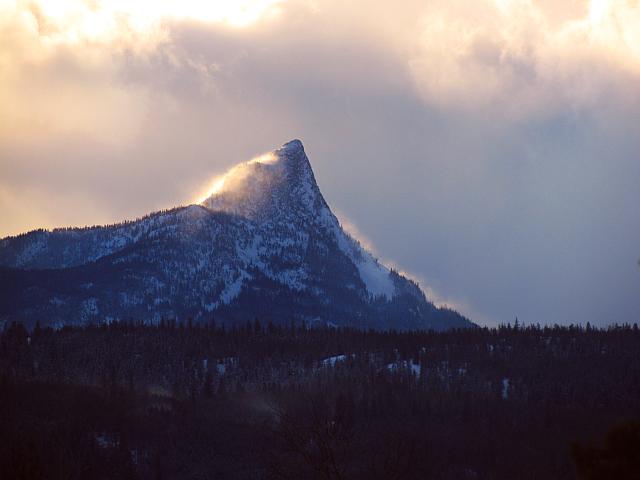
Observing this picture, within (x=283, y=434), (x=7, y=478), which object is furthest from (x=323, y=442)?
(x=7, y=478)

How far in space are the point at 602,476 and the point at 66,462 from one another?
164680 mm

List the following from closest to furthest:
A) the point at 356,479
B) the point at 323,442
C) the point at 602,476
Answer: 1. the point at 602,476
2. the point at 323,442
3. the point at 356,479

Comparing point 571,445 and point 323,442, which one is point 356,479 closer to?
point 323,442

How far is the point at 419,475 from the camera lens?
186 meters

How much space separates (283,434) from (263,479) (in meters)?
131

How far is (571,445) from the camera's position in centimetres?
4809

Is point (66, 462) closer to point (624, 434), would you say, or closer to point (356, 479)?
point (356, 479)

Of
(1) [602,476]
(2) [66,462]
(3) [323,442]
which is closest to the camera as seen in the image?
(1) [602,476]

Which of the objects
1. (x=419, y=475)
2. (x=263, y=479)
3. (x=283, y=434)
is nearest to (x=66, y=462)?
(x=263, y=479)

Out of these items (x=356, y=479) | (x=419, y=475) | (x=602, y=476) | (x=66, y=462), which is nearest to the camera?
(x=602, y=476)

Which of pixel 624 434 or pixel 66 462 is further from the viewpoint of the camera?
pixel 66 462

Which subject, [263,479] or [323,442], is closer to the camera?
[323,442]

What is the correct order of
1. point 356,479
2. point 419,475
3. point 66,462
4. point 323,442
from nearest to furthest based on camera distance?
point 323,442 → point 356,479 → point 419,475 → point 66,462

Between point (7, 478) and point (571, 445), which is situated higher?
point (571, 445)
